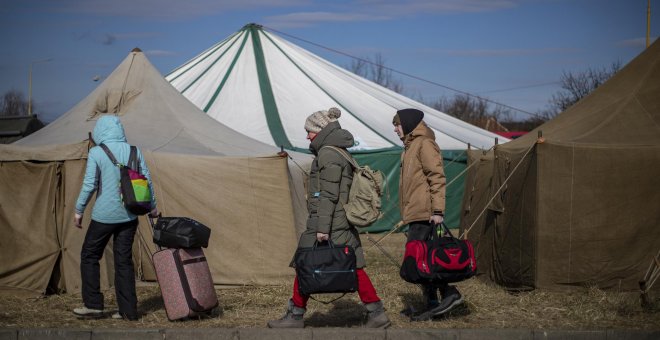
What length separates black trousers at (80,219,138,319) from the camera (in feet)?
24.1

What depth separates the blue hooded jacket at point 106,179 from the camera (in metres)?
7.27

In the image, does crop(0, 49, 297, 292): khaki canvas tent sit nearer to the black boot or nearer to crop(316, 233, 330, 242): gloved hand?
the black boot

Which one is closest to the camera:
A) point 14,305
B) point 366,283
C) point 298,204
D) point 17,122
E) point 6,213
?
point 366,283

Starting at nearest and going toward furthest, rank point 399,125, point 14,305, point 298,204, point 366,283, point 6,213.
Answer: point 366,283, point 399,125, point 14,305, point 6,213, point 298,204

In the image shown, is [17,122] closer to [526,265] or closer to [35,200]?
[35,200]

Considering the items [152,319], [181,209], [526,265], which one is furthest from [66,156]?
[526,265]

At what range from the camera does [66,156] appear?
9.41 m

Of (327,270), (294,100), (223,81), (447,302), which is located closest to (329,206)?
(327,270)

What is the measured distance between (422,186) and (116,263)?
275 cm

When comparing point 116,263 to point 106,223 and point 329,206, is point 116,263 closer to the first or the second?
point 106,223

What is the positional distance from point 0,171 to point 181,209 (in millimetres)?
2049

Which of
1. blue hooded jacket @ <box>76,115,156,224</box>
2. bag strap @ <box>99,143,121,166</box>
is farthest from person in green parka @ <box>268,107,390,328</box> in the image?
bag strap @ <box>99,143,121,166</box>

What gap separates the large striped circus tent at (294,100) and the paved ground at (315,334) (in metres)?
10.0

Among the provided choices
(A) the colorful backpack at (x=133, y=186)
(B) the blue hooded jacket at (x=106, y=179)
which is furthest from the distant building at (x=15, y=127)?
(A) the colorful backpack at (x=133, y=186)
